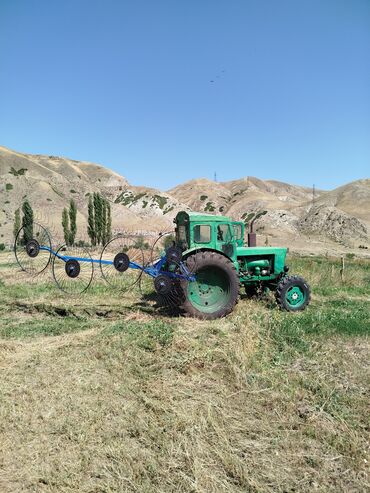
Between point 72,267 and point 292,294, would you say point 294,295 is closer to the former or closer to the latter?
point 292,294

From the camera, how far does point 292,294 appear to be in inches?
345

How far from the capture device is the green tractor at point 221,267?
775 cm

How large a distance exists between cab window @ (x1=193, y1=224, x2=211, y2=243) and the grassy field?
77.2 inches

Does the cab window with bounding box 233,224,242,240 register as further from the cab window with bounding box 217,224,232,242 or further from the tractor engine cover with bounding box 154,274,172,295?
the tractor engine cover with bounding box 154,274,172,295

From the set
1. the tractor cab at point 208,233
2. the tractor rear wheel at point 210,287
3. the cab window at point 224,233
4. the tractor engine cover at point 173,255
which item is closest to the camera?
the tractor rear wheel at point 210,287

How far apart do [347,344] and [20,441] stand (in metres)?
5.15

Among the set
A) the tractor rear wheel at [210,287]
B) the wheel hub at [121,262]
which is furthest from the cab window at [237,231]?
the wheel hub at [121,262]

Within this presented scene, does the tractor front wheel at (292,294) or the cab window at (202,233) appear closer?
the cab window at (202,233)

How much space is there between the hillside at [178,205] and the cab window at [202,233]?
74.2 feet

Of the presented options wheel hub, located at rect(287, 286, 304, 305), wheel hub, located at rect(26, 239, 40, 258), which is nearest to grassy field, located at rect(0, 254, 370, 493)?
wheel hub, located at rect(26, 239, 40, 258)

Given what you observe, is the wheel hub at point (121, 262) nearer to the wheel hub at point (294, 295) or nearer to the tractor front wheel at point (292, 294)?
the tractor front wheel at point (292, 294)

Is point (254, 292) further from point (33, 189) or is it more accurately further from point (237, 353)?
point (33, 189)

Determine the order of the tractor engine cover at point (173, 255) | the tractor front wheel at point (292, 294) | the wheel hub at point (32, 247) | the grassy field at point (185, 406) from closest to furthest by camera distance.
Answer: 1. the grassy field at point (185, 406)
2. the wheel hub at point (32, 247)
3. the tractor engine cover at point (173, 255)
4. the tractor front wheel at point (292, 294)

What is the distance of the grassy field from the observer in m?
3.21
